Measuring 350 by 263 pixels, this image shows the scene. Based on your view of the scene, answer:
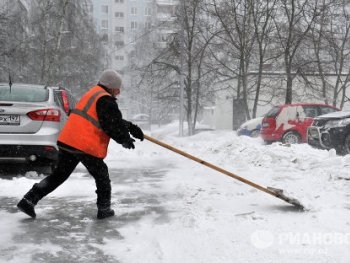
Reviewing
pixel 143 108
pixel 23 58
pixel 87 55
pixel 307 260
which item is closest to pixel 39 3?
pixel 87 55

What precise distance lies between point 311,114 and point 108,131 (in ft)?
40.1

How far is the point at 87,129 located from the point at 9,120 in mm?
2733

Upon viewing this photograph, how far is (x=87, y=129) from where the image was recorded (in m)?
4.41

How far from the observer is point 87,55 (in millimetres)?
33969

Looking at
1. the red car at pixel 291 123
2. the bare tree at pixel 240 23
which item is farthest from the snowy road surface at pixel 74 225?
the bare tree at pixel 240 23

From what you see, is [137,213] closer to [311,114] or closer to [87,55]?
[311,114]

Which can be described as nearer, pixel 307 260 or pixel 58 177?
pixel 307 260

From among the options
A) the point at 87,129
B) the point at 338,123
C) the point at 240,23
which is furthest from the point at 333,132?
the point at 240,23

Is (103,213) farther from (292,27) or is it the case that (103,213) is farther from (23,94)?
(292,27)

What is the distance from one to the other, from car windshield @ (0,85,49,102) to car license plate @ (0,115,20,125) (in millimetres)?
380

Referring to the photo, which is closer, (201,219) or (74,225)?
(74,225)

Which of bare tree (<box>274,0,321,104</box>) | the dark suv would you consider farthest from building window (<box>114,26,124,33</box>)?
the dark suv

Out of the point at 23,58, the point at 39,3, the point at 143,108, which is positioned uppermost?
the point at 39,3

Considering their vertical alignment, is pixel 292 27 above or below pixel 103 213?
above
